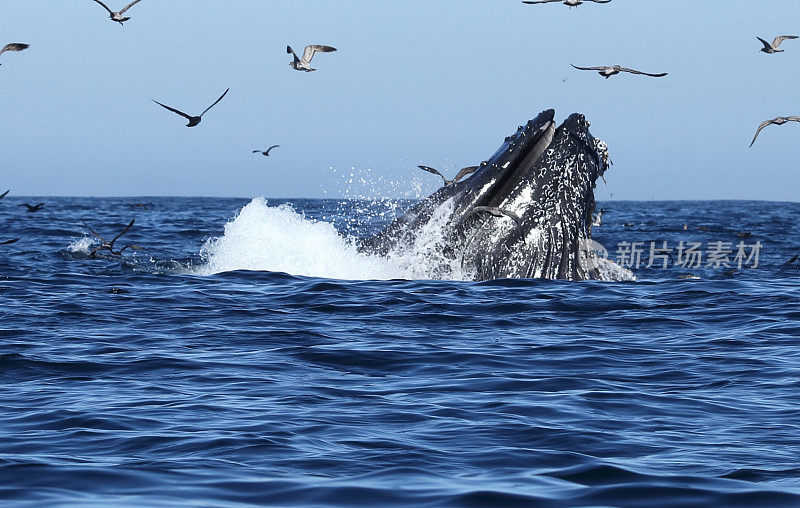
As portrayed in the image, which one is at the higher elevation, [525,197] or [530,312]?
[525,197]

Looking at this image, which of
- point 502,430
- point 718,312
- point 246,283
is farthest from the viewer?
point 246,283

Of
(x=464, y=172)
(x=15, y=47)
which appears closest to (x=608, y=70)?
(x=464, y=172)

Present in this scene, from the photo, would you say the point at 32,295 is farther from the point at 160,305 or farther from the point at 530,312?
the point at 530,312

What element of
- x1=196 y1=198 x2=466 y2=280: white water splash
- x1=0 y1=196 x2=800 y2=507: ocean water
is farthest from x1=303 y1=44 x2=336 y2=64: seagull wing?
x1=0 y1=196 x2=800 y2=507: ocean water

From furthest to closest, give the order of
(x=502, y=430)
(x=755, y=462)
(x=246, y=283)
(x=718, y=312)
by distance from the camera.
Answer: (x=246, y=283), (x=718, y=312), (x=502, y=430), (x=755, y=462)

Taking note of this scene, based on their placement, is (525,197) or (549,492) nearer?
(549,492)

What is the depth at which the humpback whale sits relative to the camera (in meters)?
13.2

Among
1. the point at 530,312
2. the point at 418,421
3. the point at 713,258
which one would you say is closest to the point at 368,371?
the point at 418,421

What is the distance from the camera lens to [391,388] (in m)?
9.28

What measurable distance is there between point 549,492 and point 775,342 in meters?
6.43

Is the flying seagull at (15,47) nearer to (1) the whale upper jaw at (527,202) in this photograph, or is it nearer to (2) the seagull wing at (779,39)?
(1) the whale upper jaw at (527,202)

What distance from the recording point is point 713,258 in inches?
1095

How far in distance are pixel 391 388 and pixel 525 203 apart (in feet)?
15.0

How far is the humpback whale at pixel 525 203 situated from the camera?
13.2m
